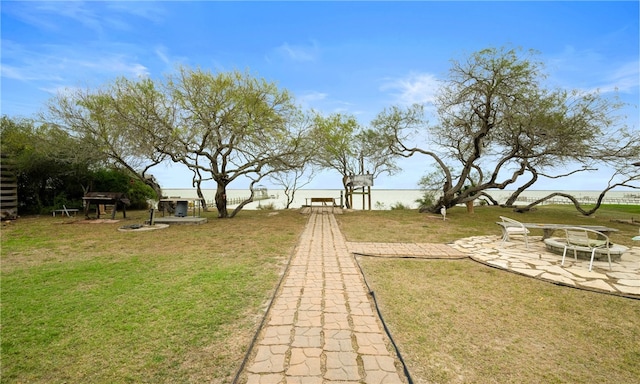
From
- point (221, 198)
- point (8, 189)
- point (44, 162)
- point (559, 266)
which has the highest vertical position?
point (44, 162)

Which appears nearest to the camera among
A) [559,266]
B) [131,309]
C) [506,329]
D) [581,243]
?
[506,329]

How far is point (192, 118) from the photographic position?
38.4ft

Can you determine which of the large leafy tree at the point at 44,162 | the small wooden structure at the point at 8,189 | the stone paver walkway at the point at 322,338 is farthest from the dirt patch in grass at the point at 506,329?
the small wooden structure at the point at 8,189

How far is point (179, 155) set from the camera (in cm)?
1229

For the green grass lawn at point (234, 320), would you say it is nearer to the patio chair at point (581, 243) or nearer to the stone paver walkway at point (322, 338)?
the stone paver walkway at point (322, 338)

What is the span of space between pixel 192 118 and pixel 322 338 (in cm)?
1123

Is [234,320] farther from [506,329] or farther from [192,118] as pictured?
[192,118]

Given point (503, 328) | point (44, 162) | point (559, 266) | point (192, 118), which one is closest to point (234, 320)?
point (503, 328)

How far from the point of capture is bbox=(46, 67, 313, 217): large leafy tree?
11.3m

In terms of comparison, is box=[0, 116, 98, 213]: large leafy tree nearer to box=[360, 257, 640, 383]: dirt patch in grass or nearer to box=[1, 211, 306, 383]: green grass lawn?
box=[1, 211, 306, 383]: green grass lawn

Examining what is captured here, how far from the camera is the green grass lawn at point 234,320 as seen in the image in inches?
92.4

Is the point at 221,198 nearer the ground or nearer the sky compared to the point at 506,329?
nearer the sky

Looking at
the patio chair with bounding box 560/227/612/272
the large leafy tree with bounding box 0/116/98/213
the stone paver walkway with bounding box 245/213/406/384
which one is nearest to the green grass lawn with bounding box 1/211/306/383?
the stone paver walkway with bounding box 245/213/406/384

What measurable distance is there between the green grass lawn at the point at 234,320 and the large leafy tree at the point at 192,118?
6.78 m
